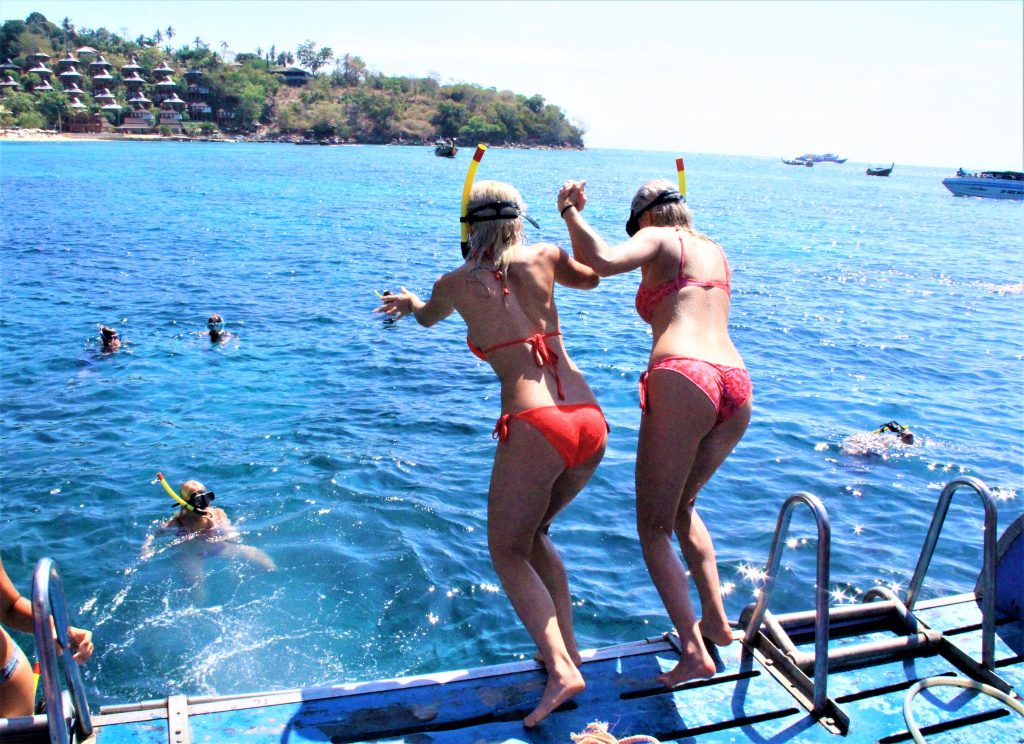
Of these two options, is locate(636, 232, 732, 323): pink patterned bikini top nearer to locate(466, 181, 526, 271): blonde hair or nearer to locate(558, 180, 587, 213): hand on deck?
locate(558, 180, 587, 213): hand on deck

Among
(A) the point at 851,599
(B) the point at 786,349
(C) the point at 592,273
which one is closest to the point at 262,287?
(B) the point at 786,349

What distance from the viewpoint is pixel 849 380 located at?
16406 millimetres

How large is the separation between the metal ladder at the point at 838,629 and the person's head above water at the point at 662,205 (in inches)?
58.4

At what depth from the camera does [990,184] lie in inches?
3083

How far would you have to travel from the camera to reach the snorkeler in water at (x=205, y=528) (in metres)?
8.61

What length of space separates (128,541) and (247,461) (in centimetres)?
223

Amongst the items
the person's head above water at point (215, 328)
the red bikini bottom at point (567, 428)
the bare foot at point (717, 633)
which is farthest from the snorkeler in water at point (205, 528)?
the person's head above water at point (215, 328)

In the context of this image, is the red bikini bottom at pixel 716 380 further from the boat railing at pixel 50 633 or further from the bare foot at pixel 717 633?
the boat railing at pixel 50 633

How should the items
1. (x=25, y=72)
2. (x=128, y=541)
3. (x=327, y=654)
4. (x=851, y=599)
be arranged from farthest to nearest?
(x=25, y=72), (x=128, y=541), (x=851, y=599), (x=327, y=654)

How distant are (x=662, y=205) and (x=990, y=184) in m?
87.6

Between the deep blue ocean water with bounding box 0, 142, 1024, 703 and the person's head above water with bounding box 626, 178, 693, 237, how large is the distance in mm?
4434

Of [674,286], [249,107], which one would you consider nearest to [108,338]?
[674,286]

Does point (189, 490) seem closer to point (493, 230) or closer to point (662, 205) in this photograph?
point (493, 230)

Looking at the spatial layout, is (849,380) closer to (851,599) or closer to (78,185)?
(851,599)
